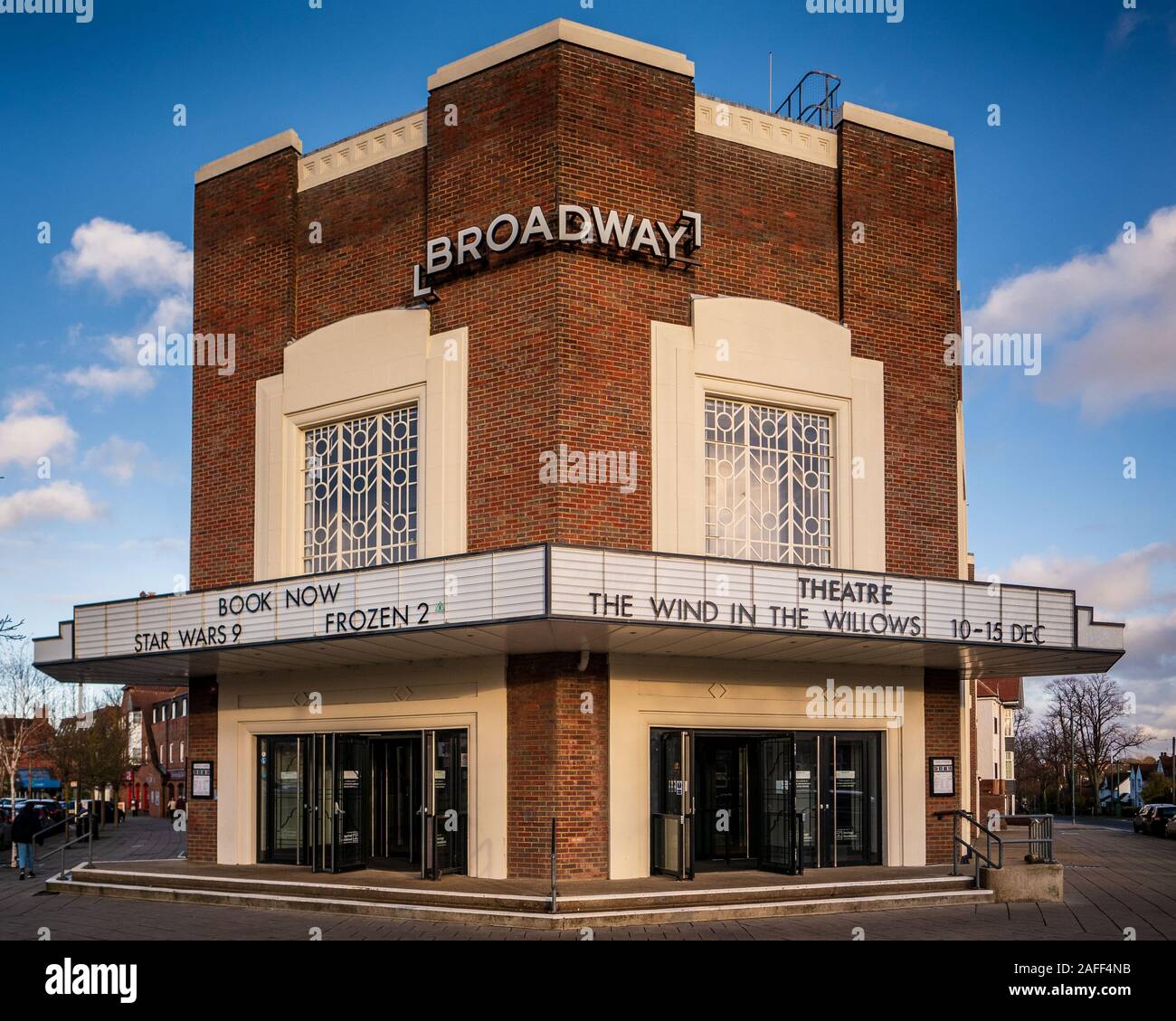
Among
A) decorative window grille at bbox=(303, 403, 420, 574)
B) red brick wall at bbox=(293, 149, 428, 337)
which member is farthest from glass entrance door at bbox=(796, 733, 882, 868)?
red brick wall at bbox=(293, 149, 428, 337)

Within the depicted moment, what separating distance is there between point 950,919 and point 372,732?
9242mm

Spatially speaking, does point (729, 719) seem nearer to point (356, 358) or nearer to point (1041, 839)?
point (1041, 839)

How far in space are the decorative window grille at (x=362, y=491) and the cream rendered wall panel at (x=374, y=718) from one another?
188cm

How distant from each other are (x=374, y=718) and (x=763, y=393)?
8.10m

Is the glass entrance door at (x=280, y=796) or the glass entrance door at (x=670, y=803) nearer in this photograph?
the glass entrance door at (x=670, y=803)

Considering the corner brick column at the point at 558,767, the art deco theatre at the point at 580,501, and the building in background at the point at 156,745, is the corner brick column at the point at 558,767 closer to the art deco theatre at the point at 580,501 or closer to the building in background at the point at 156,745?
the art deco theatre at the point at 580,501

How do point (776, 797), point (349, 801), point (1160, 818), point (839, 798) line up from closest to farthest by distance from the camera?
point (776, 797) < point (349, 801) < point (839, 798) < point (1160, 818)

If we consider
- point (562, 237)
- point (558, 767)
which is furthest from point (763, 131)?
point (558, 767)

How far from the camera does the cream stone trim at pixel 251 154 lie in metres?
22.2

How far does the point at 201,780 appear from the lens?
72.9ft

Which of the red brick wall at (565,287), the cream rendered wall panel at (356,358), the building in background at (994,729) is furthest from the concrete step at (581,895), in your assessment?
the building in background at (994,729)

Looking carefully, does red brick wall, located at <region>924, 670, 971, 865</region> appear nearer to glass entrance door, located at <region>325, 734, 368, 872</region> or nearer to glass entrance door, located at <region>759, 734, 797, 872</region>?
glass entrance door, located at <region>759, 734, 797, 872</region>

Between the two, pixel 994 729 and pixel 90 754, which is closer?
pixel 90 754

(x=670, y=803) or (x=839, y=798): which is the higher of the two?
(x=670, y=803)
